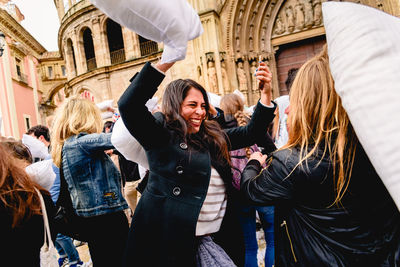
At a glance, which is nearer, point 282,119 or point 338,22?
point 338,22

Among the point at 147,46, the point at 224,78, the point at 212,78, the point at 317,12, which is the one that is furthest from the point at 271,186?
the point at 147,46

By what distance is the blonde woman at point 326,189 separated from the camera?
3.69 ft

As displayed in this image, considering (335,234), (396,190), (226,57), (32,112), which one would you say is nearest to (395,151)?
(396,190)

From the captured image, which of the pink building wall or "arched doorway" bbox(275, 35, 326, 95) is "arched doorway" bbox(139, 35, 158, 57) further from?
the pink building wall

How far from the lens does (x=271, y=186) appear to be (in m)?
1.26

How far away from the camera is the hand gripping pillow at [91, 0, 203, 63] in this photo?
3.39 ft

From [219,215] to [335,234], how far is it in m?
0.68

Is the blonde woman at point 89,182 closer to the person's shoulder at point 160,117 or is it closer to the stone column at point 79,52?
the person's shoulder at point 160,117

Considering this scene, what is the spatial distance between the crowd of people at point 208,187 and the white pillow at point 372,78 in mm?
380

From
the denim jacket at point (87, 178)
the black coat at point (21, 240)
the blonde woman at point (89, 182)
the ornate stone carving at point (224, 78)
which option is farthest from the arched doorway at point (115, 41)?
the black coat at point (21, 240)

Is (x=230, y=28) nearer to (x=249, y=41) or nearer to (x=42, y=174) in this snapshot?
(x=249, y=41)

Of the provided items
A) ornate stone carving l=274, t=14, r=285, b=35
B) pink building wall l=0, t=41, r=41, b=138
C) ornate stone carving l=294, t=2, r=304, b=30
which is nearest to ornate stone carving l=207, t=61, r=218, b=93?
ornate stone carving l=274, t=14, r=285, b=35

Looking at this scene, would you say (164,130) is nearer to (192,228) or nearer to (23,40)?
(192,228)

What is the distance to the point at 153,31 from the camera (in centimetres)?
115
